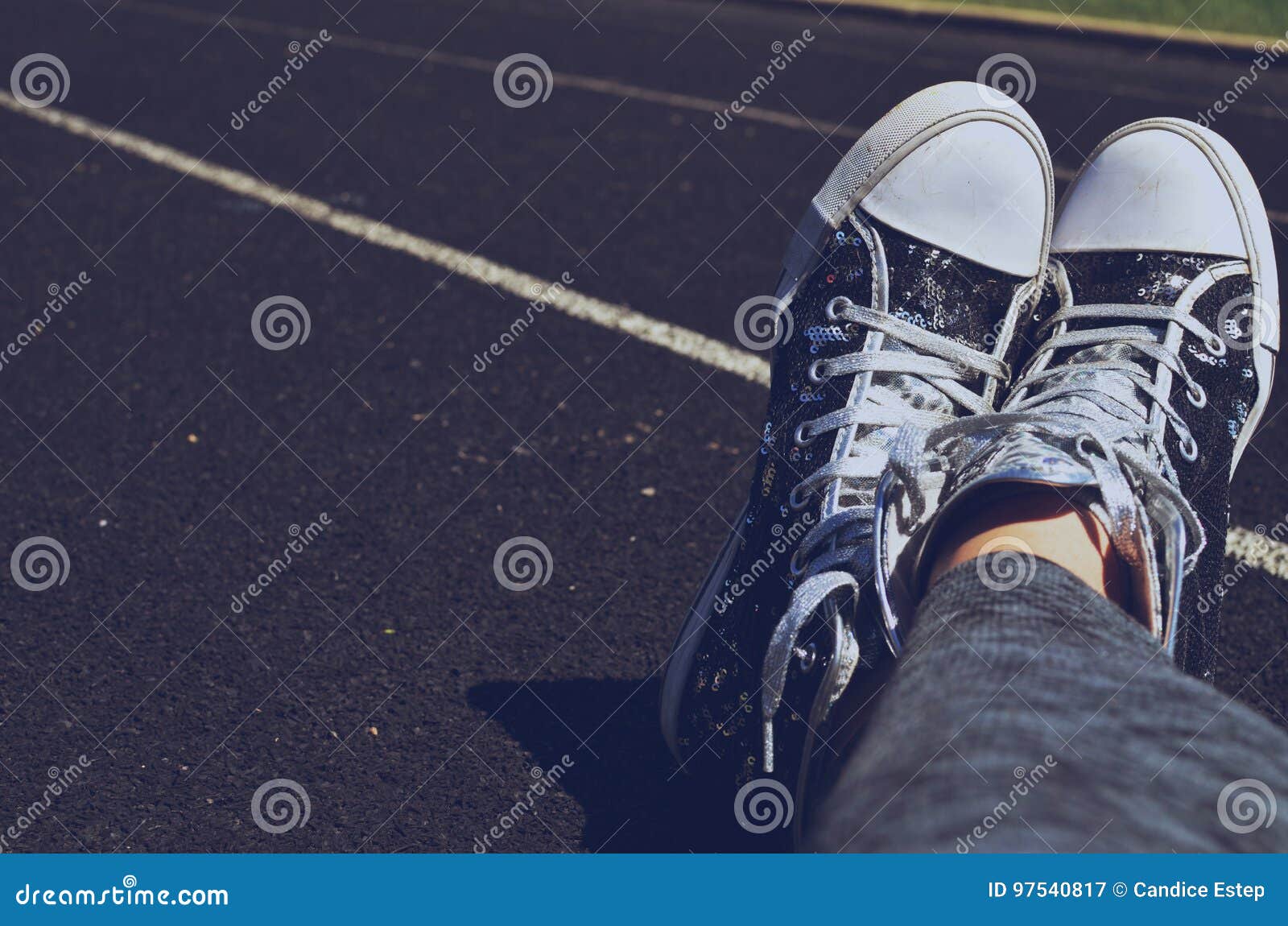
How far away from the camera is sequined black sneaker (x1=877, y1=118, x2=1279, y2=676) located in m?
1.55

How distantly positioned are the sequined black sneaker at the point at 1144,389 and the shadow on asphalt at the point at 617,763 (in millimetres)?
547

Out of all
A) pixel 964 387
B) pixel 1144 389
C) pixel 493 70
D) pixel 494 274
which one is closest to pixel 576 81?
pixel 493 70

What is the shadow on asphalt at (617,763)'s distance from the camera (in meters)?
1.91

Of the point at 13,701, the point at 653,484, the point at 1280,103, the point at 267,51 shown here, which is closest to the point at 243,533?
the point at 13,701

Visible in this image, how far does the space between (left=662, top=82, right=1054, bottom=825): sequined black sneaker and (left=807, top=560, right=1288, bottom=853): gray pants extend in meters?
0.33

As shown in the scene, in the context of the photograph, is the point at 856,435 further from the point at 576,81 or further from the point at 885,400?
the point at 576,81

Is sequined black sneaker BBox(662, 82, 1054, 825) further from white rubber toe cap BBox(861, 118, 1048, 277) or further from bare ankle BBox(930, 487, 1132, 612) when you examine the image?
bare ankle BBox(930, 487, 1132, 612)

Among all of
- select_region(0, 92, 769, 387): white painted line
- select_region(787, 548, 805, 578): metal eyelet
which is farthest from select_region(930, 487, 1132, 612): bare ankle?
select_region(0, 92, 769, 387): white painted line

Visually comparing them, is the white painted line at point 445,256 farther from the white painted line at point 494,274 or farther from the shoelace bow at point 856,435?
the shoelace bow at point 856,435

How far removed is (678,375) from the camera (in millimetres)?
3301

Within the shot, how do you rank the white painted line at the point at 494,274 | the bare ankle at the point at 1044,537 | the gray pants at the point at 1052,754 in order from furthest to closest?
1. the white painted line at the point at 494,274
2. the bare ankle at the point at 1044,537
3. the gray pants at the point at 1052,754

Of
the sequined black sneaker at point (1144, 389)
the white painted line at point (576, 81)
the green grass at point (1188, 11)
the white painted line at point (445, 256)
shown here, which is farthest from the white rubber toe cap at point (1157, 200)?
the green grass at point (1188, 11)

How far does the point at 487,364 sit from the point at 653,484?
0.74 meters

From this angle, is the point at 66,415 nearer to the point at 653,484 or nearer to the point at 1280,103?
the point at 653,484
